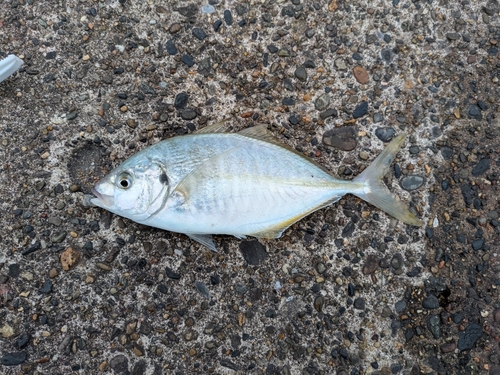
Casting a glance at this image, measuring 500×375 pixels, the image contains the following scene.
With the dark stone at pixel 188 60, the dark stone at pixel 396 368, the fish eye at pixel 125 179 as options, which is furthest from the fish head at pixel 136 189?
the dark stone at pixel 396 368

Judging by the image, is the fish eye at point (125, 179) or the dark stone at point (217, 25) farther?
the dark stone at point (217, 25)

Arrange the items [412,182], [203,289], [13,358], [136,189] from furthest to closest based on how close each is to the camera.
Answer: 1. [412,182]
2. [203,289]
3. [13,358]
4. [136,189]

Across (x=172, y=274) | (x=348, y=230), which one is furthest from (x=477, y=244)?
(x=172, y=274)

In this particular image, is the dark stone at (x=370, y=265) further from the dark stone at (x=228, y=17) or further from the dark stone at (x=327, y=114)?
the dark stone at (x=228, y=17)

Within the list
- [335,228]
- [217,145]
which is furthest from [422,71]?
[217,145]

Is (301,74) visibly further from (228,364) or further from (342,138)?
(228,364)

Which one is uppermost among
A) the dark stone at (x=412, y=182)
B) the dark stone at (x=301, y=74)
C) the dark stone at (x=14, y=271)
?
the dark stone at (x=301, y=74)

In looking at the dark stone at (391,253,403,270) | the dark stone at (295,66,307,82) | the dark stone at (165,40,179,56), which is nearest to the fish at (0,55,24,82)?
the dark stone at (165,40,179,56)
